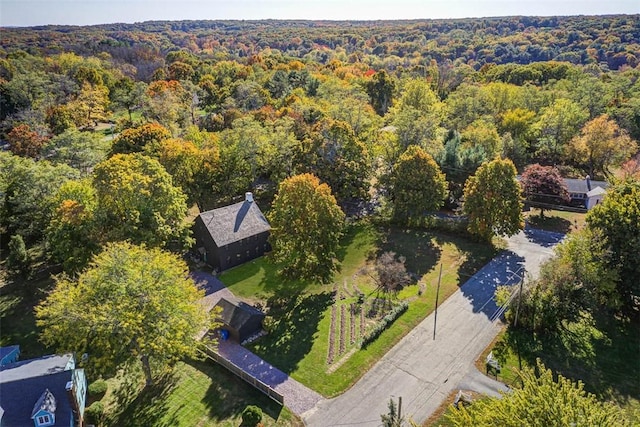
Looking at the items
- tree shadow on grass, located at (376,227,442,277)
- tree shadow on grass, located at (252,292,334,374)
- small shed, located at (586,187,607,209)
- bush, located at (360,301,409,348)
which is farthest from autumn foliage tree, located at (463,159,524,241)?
tree shadow on grass, located at (252,292,334,374)

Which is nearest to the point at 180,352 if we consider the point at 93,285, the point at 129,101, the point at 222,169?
the point at 93,285

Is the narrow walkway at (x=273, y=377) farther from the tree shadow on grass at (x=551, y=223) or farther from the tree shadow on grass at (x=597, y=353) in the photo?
the tree shadow on grass at (x=551, y=223)

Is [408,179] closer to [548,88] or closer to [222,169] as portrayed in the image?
[222,169]

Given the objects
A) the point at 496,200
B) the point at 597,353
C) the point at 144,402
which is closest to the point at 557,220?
the point at 496,200

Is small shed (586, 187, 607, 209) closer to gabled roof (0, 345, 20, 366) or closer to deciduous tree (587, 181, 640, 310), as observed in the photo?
deciduous tree (587, 181, 640, 310)

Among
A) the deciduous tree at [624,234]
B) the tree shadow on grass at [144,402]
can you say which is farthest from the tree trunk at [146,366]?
the deciduous tree at [624,234]

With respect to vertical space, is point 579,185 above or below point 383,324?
above

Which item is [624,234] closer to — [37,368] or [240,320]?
[240,320]
